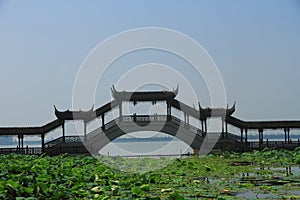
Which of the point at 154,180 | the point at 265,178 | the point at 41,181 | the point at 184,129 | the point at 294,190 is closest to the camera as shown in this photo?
the point at 41,181

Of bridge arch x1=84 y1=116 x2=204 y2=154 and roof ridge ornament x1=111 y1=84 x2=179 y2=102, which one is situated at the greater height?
roof ridge ornament x1=111 y1=84 x2=179 y2=102

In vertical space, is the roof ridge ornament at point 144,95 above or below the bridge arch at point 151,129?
above

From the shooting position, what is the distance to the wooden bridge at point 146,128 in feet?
88.2

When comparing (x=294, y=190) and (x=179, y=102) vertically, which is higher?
(x=179, y=102)

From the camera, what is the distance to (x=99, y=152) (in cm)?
2769

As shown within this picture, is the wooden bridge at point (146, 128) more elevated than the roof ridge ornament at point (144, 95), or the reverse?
the roof ridge ornament at point (144, 95)

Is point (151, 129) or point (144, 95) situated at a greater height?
point (144, 95)

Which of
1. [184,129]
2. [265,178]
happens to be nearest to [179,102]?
[184,129]

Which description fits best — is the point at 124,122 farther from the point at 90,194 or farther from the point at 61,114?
the point at 90,194

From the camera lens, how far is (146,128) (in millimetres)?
27516

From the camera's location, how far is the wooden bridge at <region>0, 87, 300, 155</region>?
26.9m

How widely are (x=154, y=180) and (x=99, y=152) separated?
657 inches

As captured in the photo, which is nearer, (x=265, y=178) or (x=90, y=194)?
(x=90, y=194)

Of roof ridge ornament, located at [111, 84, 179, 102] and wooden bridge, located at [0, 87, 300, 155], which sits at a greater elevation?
roof ridge ornament, located at [111, 84, 179, 102]
